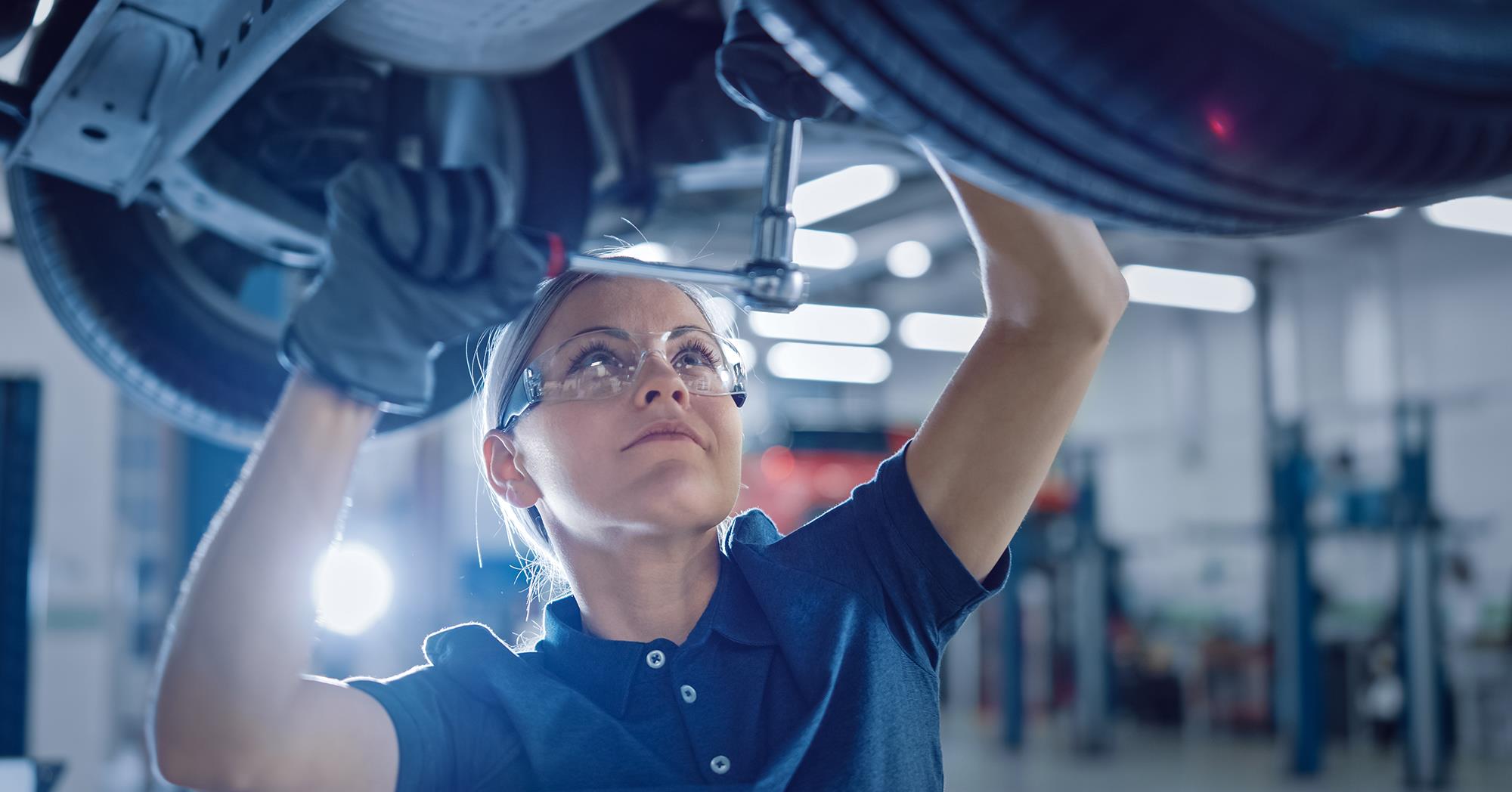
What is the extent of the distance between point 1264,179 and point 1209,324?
990cm

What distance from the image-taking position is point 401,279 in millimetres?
729

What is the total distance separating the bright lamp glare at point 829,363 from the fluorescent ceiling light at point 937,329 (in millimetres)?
799

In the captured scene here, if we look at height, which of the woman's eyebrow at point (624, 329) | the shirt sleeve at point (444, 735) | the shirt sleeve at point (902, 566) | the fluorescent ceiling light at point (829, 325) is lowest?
the shirt sleeve at point (444, 735)

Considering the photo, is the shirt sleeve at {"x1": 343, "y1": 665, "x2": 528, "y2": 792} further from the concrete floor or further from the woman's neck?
the concrete floor

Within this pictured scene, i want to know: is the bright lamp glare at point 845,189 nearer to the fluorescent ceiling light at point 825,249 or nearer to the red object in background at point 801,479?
the fluorescent ceiling light at point 825,249

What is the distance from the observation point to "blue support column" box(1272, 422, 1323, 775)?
5570 mm

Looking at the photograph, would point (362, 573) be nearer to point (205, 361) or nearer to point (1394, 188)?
point (205, 361)

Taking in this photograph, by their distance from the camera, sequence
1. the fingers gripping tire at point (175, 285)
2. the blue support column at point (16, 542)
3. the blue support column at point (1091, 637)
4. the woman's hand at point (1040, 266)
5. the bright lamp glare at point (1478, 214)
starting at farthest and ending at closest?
1. the blue support column at point (1091, 637)
2. the bright lamp glare at point (1478, 214)
3. the blue support column at point (16, 542)
4. the fingers gripping tire at point (175, 285)
5. the woman's hand at point (1040, 266)

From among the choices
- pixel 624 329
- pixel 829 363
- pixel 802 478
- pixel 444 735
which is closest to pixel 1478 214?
pixel 802 478

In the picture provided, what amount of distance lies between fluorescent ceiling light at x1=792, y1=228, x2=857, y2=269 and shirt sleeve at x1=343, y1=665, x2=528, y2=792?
613 centimetres

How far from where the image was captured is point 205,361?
1.35 meters

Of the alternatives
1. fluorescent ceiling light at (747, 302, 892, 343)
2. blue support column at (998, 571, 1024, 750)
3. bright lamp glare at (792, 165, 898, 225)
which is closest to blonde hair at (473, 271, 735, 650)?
bright lamp glare at (792, 165, 898, 225)

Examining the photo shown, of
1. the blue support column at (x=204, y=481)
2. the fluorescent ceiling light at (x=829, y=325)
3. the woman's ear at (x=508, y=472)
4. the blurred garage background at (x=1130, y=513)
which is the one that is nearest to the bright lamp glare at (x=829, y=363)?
the blurred garage background at (x=1130, y=513)

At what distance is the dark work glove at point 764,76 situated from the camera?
2.43ft
